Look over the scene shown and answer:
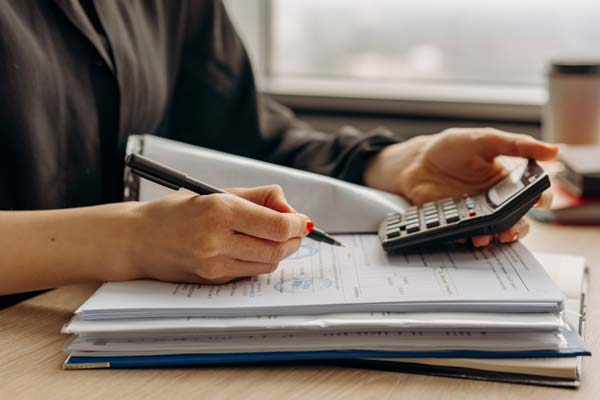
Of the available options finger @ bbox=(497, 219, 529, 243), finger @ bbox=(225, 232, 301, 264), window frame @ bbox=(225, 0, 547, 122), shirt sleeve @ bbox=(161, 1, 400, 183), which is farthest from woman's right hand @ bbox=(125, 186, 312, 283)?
window frame @ bbox=(225, 0, 547, 122)

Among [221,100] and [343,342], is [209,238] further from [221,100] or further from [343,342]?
[221,100]

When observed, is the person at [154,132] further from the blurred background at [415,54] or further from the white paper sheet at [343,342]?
the blurred background at [415,54]

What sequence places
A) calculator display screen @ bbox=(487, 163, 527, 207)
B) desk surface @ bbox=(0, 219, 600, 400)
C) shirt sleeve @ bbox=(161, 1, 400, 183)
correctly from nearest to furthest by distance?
desk surface @ bbox=(0, 219, 600, 400)
calculator display screen @ bbox=(487, 163, 527, 207)
shirt sleeve @ bbox=(161, 1, 400, 183)

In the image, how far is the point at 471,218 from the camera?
2.38 ft

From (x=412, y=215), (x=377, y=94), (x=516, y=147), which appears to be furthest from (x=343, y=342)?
(x=377, y=94)

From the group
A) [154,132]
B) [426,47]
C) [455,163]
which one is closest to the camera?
[455,163]

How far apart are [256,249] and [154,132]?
49 centimetres

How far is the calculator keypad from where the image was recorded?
0.74m

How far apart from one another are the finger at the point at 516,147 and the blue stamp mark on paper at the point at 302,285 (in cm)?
31

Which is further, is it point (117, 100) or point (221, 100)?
point (221, 100)

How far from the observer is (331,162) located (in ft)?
3.47

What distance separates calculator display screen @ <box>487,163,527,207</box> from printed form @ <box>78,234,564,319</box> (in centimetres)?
5

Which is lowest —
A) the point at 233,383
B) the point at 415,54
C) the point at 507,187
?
the point at 233,383

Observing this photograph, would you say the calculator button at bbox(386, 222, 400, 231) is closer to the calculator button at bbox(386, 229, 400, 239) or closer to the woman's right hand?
the calculator button at bbox(386, 229, 400, 239)
